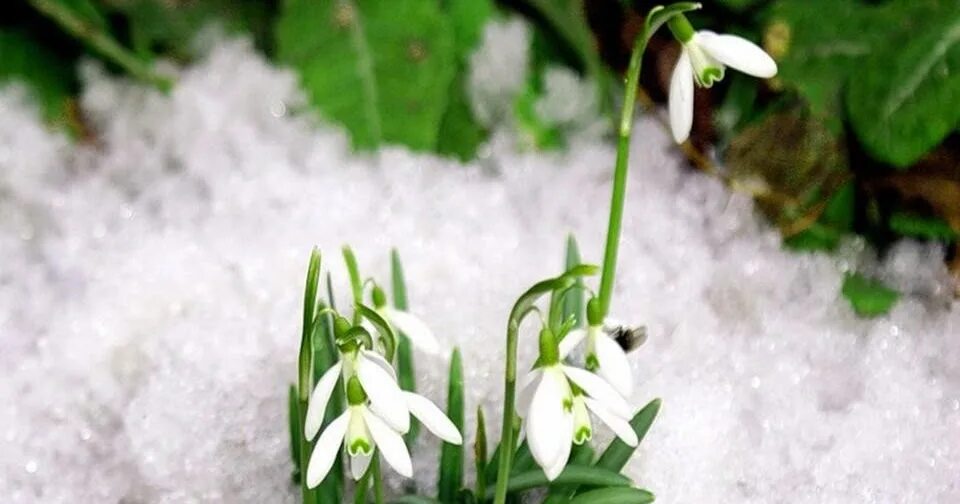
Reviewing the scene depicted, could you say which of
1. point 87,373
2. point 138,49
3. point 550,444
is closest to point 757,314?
point 550,444

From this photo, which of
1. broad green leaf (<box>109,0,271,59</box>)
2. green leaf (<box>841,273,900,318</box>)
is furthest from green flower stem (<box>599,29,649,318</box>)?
broad green leaf (<box>109,0,271,59</box>)

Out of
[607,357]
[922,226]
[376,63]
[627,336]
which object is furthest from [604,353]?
[376,63]

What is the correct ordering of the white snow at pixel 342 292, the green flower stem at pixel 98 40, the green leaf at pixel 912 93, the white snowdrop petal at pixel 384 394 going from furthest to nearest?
the green flower stem at pixel 98 40
the green leaf at pixel 912 93
the white snow at pixel 342 292
the white snowdrop petal at pixel 384 394

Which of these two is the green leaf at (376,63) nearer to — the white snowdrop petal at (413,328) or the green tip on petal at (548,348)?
the white snowdrop petal at (413,328)

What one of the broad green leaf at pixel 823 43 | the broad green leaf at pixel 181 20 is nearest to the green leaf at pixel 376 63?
the broad green leaf at pixel 181 20

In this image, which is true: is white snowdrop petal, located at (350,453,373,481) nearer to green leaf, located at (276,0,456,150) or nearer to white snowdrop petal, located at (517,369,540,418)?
white snowdrop petal, located at (517,369,540,418)

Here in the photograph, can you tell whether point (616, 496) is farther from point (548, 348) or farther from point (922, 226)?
point (922, 226)
